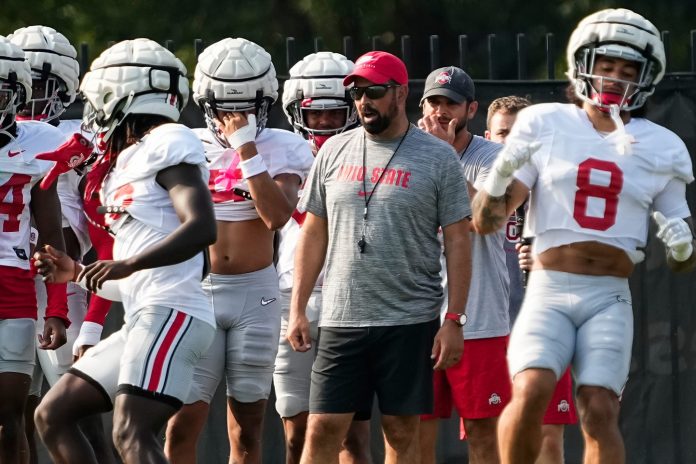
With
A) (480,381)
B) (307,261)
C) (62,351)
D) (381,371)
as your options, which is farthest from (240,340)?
(480,381)

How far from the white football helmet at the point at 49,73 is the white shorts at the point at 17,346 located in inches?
48.9

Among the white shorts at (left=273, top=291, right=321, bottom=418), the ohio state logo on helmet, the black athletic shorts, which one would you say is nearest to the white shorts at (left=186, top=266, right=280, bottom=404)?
the white shorts at (left=273, top=291, right=321, bottom=418)

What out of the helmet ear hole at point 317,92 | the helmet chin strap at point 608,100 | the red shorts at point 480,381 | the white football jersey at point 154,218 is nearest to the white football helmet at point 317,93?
the helmet ear hole at point 317,92

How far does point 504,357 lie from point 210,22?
9.70 metres

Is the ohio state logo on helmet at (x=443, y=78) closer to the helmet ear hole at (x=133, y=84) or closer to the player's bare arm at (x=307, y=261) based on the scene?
the player's bare arm at (x=307, y=261)

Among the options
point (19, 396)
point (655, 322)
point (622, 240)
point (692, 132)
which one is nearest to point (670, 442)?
point (655, 322)

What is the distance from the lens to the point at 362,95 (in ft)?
23.7

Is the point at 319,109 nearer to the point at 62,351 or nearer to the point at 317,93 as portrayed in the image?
the point at 317,93

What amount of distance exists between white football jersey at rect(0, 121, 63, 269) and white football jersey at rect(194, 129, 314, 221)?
0.76 m

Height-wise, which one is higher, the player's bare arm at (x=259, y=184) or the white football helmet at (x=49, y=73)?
the white football helmet at (x=49, y=73)

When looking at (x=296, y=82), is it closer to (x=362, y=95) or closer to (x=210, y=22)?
(x=362, y=95)

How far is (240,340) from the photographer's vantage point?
7637 mm

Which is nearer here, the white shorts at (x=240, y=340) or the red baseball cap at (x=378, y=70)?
the red baseball cap at (x=378, y=70)

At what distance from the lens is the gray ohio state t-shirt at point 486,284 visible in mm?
7836
